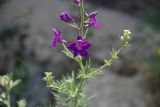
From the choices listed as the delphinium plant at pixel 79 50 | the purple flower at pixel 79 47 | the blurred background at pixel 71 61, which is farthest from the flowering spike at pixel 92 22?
the blurred background at pixel 71 61

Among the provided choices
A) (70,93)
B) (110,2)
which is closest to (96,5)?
(110,2)

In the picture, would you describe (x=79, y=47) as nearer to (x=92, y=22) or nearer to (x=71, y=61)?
(x=92, y=22)

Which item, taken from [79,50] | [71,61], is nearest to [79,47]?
[79,50]

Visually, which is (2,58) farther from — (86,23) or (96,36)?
(86,23)

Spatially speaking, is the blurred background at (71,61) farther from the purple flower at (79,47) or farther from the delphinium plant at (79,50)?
the purple flower at (79,47)

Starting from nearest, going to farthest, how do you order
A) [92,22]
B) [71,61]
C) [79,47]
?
[79,47], [92,22], [71,61]

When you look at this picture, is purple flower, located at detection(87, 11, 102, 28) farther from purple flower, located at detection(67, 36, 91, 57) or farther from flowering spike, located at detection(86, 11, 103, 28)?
purple flower, located at detection(67, 36, 91, 57)

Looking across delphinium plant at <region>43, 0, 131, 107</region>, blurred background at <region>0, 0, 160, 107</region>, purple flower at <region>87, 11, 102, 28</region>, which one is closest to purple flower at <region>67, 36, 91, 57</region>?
delphinium plant at <region>43, 0, 131, 107</region>

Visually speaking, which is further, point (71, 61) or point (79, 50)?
point (71, 61)
